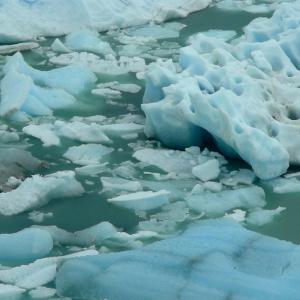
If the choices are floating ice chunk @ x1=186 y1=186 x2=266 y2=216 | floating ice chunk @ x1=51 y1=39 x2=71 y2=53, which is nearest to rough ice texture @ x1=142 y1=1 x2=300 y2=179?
floating ice chunk @ x1=186 y1=186 x2=266 y2=216

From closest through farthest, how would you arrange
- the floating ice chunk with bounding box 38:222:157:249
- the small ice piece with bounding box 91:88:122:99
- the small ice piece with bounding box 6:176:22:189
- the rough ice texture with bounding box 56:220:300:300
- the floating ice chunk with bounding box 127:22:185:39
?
the rough ice texture with bounding box 56:220:300:300
the floating ice chunk with bounding box 38:222:157:249
the small ice piece with bounding box 6:176:22:189
the small ice piece with bounding box 91:88:122:99
the floating ice chunk with bounding box 127:22:185:39

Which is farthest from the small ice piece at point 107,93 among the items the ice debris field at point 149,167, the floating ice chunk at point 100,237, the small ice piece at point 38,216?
the floating ice chunk at point 100,237

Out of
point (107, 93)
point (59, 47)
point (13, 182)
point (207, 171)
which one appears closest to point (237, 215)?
point (207, 171)

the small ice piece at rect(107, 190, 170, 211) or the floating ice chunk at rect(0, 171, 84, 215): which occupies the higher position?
the floating ice chunk at rect(0, 171, 84, 215)

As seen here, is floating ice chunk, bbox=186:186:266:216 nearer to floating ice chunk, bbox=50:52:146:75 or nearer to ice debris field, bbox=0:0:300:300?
ice debris field, bbox=0:0:300:300

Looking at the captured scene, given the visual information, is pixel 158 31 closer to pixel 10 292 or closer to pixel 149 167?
pixel 149 167

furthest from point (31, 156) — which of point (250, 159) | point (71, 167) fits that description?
point (250, 159)

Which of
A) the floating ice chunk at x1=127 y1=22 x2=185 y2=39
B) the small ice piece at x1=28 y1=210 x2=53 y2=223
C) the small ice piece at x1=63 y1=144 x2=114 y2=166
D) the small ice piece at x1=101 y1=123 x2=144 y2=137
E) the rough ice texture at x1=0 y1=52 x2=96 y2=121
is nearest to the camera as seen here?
the small ice piece at x1=28 y1=210 x2=53 y2=223
